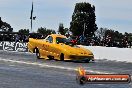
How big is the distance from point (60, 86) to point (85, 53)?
12.0 meters

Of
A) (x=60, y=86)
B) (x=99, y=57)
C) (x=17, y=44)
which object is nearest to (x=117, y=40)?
(x=99, y=57)

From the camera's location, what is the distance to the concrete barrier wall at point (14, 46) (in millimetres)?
34688

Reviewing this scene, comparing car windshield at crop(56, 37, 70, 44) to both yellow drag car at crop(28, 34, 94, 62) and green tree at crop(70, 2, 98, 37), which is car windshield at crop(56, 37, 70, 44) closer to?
yellow drag car at crop(28, 34, 94, 62)

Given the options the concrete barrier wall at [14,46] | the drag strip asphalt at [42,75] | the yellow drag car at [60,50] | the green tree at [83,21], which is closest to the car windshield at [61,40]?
the yellow drag car at [60,50]

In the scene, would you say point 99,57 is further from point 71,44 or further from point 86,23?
point 86,23

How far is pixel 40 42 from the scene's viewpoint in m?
22.8

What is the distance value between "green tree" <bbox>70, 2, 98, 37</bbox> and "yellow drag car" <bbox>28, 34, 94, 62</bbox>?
176ft

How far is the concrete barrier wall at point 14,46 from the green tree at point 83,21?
40983 millimetres

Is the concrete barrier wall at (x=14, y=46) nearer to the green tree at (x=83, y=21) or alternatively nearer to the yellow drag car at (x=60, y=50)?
the yellow drag car at (x=60, y=50)

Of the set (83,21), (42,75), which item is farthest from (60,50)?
(83,21)

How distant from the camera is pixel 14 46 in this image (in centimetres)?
3534

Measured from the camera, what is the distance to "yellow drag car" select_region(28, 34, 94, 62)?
20844mm

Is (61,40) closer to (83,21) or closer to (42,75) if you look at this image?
(42,75)

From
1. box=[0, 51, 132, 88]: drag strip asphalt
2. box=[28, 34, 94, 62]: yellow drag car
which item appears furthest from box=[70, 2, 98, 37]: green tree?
box=[0, 51, 132, 88]: drag strip asphalt
